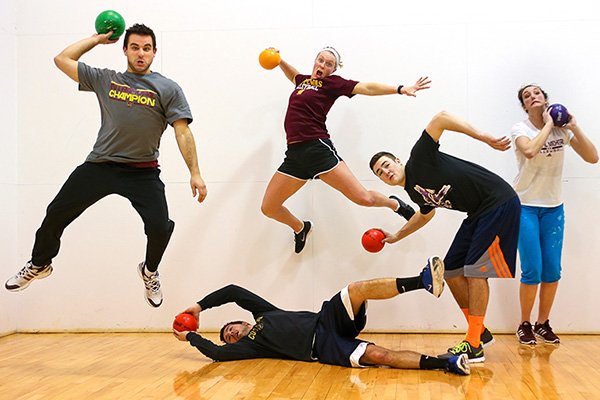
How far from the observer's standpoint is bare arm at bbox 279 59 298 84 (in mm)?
5660

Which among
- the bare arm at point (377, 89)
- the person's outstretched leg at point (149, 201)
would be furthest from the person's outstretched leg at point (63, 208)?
the bare arm at point (377, 89)

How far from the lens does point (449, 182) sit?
14.5 ft

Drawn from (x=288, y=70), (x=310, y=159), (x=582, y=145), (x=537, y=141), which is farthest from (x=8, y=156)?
(x=582, y=145)

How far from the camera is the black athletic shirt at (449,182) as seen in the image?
439 cm

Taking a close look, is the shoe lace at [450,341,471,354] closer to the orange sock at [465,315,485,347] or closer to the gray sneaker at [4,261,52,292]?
the orange sock at [465,315,485,347]

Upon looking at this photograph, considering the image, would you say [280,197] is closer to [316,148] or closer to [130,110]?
[316,148]

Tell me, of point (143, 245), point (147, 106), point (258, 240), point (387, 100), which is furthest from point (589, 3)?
point (143, 245)

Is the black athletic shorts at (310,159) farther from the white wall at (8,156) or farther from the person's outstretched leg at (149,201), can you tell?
the white wall at (8,156)

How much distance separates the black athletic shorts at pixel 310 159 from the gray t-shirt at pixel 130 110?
111cm

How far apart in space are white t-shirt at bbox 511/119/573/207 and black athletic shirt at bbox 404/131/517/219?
1.04m

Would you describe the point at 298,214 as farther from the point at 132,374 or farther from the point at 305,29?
the point at 132,374

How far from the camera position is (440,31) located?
591cm

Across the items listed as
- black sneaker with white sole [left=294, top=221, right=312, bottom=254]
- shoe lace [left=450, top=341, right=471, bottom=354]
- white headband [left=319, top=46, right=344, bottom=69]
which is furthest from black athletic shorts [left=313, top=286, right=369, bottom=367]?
white headband [left=319, top=46, right=344, bottom=69]

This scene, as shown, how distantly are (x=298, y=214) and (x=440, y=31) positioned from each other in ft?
6.16
